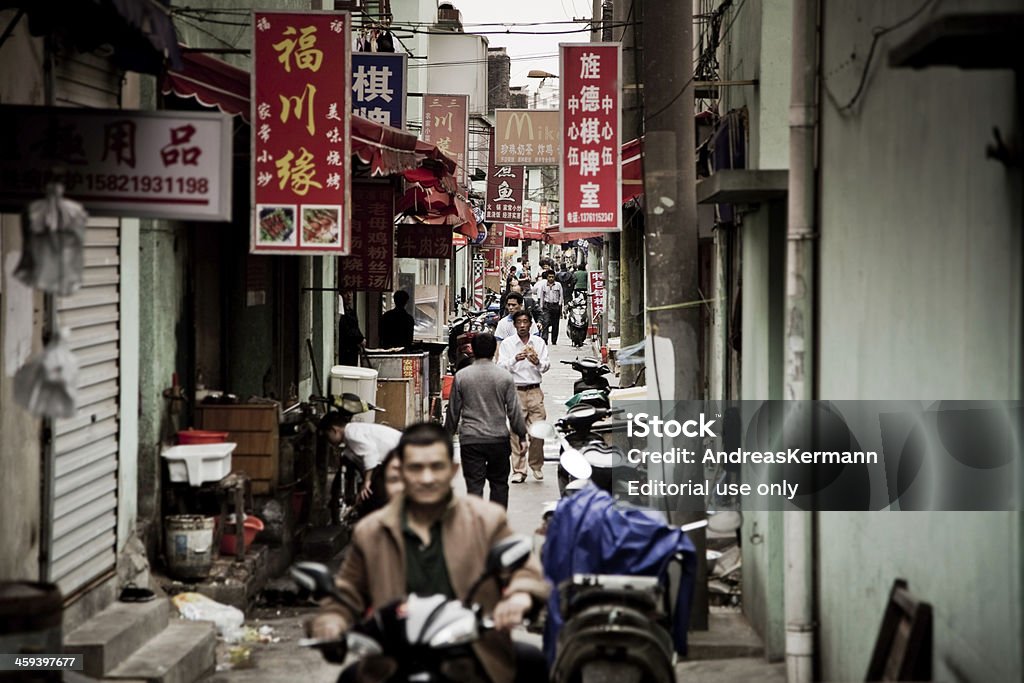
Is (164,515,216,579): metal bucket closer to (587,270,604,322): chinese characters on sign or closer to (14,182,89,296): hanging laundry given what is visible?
(14,182,89,296): hanging laundry

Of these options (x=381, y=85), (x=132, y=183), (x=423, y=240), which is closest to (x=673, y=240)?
(x=132, y=183)

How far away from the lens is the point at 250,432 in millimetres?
11602

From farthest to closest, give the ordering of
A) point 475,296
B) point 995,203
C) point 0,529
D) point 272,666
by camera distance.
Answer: point 475,296, point 272,666, point 0,529, point 995,203

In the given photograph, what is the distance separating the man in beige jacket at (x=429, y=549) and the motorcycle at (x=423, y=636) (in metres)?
0.24

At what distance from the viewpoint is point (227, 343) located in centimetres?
1383

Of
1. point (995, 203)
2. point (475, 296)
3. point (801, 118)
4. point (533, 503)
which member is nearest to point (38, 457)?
point (801, 118)

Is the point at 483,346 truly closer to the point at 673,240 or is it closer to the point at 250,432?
the point at 250,432

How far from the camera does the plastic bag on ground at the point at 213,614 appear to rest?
31.9ft

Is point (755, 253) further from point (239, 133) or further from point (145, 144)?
point (145, 144)

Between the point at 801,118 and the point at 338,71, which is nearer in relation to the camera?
A: the point at 801,118

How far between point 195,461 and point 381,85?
26.3 ft

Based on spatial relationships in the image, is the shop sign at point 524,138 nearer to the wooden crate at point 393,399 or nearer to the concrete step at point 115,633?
the wooden crate at point 393,399

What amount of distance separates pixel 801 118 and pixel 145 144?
3851mm

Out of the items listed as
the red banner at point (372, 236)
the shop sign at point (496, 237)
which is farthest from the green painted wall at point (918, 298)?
the shop sign at point (496, 237)
